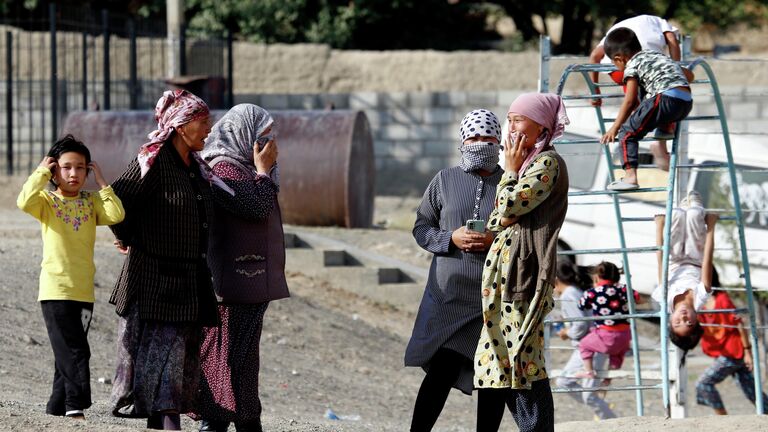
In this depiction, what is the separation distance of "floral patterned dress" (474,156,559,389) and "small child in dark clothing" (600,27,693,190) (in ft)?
4.82

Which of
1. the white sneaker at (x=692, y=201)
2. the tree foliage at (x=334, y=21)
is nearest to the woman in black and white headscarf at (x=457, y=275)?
the white sneaker at (x=692, y=201)

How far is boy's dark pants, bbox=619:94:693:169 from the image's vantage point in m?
6.55

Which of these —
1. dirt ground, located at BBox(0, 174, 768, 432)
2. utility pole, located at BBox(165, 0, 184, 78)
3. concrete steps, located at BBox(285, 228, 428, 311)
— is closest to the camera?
dirt ground, located at BBox(0, 174, 768, 432)

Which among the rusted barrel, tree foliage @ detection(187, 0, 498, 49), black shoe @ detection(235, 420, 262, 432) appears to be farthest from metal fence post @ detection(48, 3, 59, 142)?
black shoe @ detection(235, 420, 262, 432)

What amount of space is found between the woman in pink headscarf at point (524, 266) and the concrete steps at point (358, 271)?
22.5 ft

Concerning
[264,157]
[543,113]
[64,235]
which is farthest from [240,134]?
[543,113]

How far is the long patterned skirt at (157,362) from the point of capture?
526 centimetres

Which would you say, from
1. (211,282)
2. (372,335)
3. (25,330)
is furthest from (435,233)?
(372,335)

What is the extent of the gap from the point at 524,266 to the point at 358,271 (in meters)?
7.16

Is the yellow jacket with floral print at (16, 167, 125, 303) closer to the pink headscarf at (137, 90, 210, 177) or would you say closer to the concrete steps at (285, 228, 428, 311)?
the pink headscarf at (137, 90, 210, 177)

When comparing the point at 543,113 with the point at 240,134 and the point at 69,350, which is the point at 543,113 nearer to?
the point at 240,134

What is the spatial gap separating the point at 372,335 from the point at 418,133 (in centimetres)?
907

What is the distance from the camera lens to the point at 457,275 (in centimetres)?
548

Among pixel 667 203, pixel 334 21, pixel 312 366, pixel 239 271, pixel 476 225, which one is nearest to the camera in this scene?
pixel 476 225
